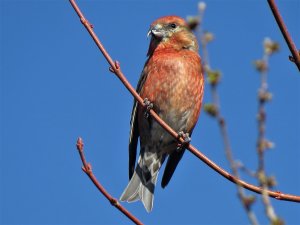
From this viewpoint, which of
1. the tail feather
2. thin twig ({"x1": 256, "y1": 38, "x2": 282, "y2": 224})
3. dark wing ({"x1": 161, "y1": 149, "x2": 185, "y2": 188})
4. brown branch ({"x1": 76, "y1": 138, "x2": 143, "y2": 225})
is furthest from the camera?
dark wing ({"x1": 161, "y1": 149, "x2": 185, "y2": 188})

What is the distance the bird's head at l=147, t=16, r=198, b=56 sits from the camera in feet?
20.1

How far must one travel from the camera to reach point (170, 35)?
6.17 meters

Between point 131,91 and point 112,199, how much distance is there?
1160 millimetres

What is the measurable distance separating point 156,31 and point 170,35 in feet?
0.61

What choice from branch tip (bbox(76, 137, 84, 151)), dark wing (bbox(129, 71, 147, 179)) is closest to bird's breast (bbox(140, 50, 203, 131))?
dark wing (bbox(129, 71, 147, 179))

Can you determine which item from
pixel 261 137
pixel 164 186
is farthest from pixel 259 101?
pixel 164 186

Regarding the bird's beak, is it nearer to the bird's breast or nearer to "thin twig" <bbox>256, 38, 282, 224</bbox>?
the bird's breast

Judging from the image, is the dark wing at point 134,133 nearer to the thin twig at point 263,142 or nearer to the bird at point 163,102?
the bird at point 163,102

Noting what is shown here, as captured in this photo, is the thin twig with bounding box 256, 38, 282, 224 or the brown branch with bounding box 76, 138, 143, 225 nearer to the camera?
the thin twig with bounding box 256, 38, 282, 224

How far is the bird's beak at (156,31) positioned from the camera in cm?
615

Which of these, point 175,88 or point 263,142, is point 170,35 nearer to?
point 175,88

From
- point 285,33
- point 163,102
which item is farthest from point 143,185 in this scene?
point 285,33

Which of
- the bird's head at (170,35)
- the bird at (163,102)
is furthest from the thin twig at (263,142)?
the bird's head at (170,35)

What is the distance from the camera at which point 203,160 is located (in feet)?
11.0
